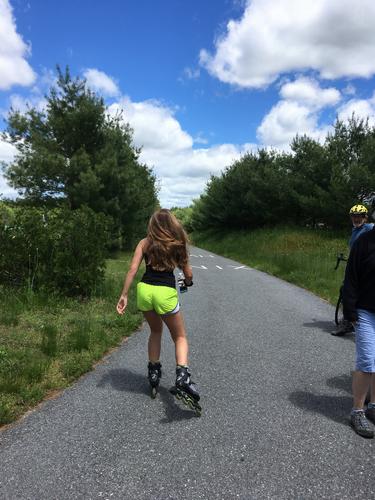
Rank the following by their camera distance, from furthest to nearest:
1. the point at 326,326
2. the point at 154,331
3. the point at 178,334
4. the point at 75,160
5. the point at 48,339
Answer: the point at 75,160
the point at 326,326
the point at 48,339
the point at 154,331
the point at 178,334

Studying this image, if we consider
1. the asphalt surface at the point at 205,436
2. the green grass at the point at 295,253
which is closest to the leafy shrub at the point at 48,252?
the asphalt surface at the point at 205,436

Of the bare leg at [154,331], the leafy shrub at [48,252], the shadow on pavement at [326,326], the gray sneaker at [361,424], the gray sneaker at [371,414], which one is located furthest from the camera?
the leafy shrub at [48,252]

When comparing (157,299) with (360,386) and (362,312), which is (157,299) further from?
(360,386)

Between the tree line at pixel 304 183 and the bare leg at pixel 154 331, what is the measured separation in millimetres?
20852

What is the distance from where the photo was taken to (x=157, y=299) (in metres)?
3.66

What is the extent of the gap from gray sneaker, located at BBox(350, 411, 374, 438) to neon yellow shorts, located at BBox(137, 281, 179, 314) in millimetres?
1876

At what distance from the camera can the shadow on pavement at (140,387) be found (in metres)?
3.61

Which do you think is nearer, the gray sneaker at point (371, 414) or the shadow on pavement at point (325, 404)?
the gray sneaker at point (371, 414)

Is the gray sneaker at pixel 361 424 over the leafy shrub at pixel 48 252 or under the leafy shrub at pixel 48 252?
under

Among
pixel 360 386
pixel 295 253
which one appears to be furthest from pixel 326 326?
pixel 295 253

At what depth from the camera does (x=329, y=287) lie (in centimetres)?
1190

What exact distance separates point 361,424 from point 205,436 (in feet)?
4.50

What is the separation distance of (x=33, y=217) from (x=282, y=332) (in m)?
5.34

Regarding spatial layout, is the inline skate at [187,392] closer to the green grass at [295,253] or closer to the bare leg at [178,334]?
the bare leg at [178,334]
